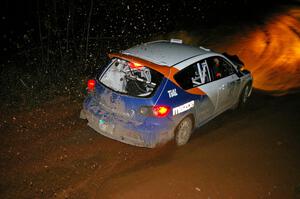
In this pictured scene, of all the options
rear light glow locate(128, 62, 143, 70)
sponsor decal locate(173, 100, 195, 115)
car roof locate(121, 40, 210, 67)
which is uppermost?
car roof locate(121, 40, 210, 67)

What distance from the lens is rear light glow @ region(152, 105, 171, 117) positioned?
5988 mm

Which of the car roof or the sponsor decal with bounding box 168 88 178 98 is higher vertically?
the car roof

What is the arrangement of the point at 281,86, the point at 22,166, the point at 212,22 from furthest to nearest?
Answer: the point at 212,22
the point at 281,86
the point at 22,166

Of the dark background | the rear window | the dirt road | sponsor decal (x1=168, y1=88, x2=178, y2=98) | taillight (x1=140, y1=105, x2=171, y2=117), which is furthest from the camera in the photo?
the dark background

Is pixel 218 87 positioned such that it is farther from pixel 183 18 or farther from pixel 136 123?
pixel 183 18

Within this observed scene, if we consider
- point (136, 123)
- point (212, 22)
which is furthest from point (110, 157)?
point (212, 22)

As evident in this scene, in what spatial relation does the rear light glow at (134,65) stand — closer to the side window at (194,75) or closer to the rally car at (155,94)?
the rally car at (155,94)

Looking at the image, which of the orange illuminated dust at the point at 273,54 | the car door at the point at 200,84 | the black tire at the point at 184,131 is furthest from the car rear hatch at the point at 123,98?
the orange illuminated dust at the point at 273,54

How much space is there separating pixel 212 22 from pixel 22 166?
14.7 m

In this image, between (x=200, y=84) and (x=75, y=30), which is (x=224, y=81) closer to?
(x=200, y=84)

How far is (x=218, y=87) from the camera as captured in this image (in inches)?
287

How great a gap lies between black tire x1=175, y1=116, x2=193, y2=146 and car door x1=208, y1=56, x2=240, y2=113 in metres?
0.97

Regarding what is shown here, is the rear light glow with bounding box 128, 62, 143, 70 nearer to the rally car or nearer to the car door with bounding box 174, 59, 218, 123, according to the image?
the rally car

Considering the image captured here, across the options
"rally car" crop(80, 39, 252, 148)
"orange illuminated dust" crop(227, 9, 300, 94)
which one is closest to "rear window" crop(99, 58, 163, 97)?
"rally car" crop(80, 39, 252, 148)
